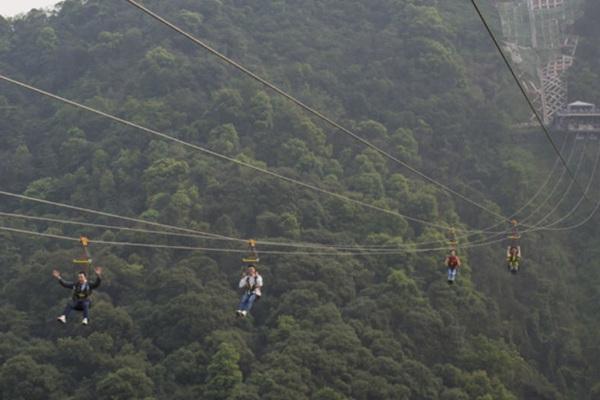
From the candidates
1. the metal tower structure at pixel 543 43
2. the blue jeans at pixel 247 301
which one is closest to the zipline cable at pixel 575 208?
the metal tower structure at pixel 543 43

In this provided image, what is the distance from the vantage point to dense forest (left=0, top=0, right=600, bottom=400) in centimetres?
4559

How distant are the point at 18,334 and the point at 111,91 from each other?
31.2 meters

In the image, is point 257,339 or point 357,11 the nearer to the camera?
point 257,339

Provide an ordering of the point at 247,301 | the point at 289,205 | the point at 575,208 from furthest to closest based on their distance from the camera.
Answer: the point at 575,208 → the point at 289,205 → the point at 247,301

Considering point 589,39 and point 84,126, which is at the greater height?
point 589,39

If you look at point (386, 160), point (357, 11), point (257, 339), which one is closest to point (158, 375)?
point (257, 339)

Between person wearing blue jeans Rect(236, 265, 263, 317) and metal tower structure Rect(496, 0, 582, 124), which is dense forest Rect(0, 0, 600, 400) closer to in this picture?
metal tower structure Rect(496, 0, 582, 124)

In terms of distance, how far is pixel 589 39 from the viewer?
8525 cm

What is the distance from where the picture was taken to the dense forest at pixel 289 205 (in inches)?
1795

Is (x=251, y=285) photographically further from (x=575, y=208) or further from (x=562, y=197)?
(x=575, y=208)

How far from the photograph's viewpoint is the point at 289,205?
5828 centimetres

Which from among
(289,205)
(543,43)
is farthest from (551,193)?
(543,43)

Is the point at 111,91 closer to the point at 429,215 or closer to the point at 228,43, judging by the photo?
the point at 228,43

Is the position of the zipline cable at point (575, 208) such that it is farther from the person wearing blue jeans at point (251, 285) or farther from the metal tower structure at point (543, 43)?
the person wearing blue jeans at point (251, 285)
